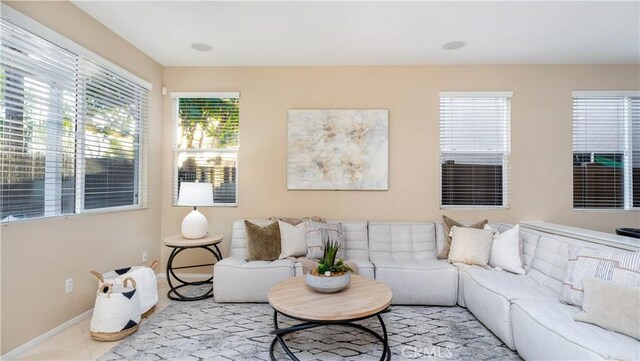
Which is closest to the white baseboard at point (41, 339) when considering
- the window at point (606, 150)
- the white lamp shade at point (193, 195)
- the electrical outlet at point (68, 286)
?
the electrical outlet at point (68, 286)

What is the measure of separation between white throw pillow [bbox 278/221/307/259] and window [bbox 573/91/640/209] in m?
3.41

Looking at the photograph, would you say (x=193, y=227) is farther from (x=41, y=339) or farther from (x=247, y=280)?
(x=41, y=339)

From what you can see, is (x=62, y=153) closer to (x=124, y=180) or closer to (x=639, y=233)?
(x=124, y=180)

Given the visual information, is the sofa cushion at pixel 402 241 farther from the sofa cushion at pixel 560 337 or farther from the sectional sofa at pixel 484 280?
the sofa cushion at pixel 560 337

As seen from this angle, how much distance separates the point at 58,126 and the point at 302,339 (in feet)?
8.63

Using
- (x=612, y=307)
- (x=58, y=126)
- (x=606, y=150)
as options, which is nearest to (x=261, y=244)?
(x=58, y=126)

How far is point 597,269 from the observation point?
2033 mm

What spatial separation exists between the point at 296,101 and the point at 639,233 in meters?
3.59

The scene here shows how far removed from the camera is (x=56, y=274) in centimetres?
241

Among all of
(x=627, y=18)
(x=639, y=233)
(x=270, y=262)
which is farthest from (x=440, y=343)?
(x=627, y=18)

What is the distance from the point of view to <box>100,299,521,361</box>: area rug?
7.05ft

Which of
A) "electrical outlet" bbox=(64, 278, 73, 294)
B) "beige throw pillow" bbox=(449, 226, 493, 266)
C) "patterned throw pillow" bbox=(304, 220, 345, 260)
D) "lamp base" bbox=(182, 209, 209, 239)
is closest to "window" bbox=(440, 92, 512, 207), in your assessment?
"beige throw pillow" bbox=(449, 226, 493, 266)

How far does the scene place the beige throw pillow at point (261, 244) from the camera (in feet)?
10.5

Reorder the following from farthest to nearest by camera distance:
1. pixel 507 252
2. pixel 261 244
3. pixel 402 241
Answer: pixel 402 241 → pixel 261 244 → pixel 507 252
